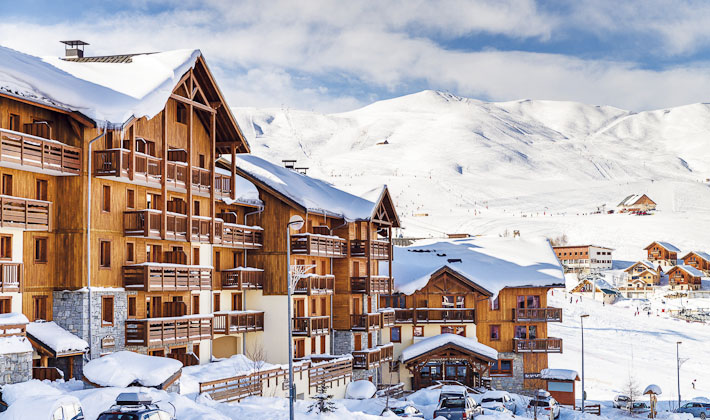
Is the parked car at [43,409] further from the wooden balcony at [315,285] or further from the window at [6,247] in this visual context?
the wooden balcony at [315,285]

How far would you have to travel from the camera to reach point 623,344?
4242 inches

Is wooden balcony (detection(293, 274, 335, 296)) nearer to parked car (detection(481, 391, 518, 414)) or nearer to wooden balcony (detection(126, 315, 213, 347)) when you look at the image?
wooden balcony (detection(126, 315, 213, 347))

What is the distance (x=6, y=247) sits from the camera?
35750 millimetres

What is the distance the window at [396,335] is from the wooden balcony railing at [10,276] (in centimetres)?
4176

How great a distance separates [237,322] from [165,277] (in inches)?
418

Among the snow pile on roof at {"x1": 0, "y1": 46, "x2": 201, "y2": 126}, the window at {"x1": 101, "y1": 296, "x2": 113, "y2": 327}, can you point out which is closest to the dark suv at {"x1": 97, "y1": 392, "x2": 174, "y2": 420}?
the window at {"x1": 101, "y1": 296, "x2": 113, "y2": 327}

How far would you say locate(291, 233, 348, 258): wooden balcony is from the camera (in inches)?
2212

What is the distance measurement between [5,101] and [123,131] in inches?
206

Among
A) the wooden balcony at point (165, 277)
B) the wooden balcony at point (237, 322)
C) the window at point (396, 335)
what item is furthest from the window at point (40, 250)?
the window at point (396, 335)

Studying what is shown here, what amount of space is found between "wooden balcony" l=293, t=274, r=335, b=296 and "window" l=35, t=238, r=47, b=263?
19312mm

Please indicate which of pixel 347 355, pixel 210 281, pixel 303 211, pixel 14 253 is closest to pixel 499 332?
pixel 347 355

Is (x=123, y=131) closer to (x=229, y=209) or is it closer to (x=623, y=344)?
(x=229, y=209)

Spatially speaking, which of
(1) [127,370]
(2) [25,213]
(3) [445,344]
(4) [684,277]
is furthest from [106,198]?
(4) [684,277]

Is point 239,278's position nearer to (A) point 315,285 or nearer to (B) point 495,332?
(A) point 315,285
